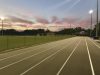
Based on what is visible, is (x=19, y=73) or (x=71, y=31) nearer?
(x=19, y=73)

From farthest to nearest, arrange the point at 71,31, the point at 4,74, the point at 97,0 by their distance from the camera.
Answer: the point at 71,31 → the point at 97,0 → the point at 4,74

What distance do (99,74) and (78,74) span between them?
0.96m

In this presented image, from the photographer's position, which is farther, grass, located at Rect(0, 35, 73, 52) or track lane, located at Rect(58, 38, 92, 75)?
grass, located at Rect(0, 35, 73, 52)

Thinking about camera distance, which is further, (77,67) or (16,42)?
(16,42)

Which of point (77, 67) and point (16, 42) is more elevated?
point (16, 42)

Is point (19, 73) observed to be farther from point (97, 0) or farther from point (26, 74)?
point (97, 0)

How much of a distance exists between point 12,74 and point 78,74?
9.74 ft

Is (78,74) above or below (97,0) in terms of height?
below

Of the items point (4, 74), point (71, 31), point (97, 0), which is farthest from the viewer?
point (71, 31)

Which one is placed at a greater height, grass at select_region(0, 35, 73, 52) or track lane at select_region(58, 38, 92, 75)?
grass at select_region(0, 35, 73, 52)

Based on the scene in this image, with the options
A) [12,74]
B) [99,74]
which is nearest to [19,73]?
[12,74]

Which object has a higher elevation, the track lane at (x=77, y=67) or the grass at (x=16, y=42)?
the grass at (x=16, y=42)

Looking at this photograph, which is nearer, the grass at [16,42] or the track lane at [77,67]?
the track lane at [77,67]

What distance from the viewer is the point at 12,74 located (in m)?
9.68
